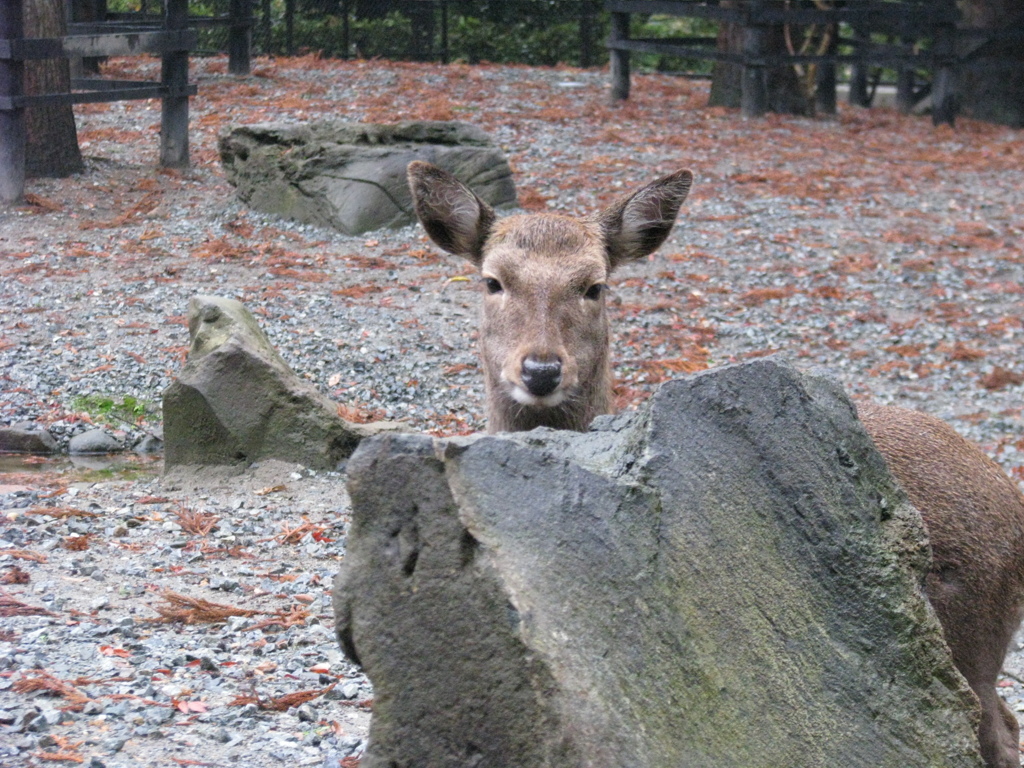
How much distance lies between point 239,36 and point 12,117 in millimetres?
8145

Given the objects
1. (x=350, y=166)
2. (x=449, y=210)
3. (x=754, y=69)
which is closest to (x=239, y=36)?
(x=350, y=166)

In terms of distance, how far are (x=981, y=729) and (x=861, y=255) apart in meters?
10.5

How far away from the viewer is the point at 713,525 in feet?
13.1

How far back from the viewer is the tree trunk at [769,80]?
69.6 ft

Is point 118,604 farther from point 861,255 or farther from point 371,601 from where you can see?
point 861,255

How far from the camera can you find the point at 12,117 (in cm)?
1251

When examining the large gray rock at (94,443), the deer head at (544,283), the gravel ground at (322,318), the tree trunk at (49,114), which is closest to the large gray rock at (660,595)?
the deer head at (544,283)

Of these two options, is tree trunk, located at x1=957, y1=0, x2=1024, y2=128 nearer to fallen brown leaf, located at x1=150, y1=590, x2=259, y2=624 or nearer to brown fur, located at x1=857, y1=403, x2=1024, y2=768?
brown fur, located at x1=857, y1=403, x2=1024, y2=768

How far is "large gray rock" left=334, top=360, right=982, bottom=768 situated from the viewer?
11.5 ft

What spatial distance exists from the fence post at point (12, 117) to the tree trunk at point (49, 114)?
621mm

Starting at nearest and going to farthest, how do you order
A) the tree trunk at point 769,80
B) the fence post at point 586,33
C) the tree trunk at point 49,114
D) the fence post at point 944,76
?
the tree trunk at point 49,114 → the tree trunk at point 769,80 → the fence post at point 944,76 → the fence post at point 586,33

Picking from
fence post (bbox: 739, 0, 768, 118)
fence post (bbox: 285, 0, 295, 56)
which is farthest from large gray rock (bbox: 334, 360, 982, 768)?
fence post (bbox: 285, 0, 295, 56)

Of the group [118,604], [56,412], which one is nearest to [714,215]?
[56,412]

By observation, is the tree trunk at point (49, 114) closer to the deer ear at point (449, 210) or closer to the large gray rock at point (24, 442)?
the large gray rock at point (24, 442)
